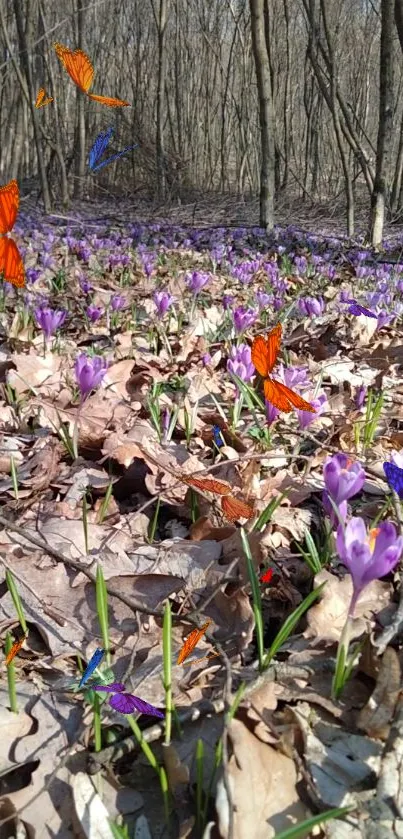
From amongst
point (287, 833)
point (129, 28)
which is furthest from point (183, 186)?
point (287, 833)

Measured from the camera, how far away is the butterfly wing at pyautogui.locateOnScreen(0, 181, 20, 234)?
1.01 meters

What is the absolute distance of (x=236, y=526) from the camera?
1508 mm

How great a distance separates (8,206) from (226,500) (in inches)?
30.6

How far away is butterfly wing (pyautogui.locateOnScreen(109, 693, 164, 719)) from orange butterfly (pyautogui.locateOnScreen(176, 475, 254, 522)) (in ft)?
1.77

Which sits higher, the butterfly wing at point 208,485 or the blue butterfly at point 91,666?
the butterfly wing at point 208,485

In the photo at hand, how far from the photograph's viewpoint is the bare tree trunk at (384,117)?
780cm

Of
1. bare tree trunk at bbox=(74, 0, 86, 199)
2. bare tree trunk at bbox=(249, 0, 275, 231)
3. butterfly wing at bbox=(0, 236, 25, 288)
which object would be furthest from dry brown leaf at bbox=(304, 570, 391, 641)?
bare tree trunk at bbox=(74, 0, 86, 199)

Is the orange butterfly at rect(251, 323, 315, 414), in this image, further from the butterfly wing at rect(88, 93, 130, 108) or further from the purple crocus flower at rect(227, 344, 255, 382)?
the butterfly wing at rect(88, 93, 130, 108)

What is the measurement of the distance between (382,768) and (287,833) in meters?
0.20

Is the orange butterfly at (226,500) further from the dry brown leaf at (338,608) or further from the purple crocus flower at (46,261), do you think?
the purple crocus flower at (46,261)

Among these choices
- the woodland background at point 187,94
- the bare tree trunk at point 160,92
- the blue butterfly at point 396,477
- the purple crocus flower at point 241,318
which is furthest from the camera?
the woodland background at point 187,94

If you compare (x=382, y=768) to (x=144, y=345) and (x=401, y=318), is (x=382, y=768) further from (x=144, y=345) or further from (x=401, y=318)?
(x=401, y=318)

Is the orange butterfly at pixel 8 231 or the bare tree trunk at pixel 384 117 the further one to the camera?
the bare tree trunk at pixel 384 117

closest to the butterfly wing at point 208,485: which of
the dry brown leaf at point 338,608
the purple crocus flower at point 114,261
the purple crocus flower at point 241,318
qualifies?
the dry brown leaf at point 338,608
